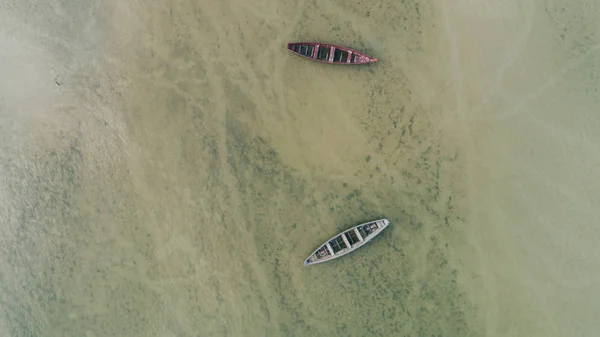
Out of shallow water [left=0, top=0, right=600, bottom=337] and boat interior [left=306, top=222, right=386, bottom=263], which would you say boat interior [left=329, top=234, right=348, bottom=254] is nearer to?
boat interior [left=306, top=222, right=386, bottom=263]

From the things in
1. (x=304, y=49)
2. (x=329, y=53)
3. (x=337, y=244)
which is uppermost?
(x=304, y=49)

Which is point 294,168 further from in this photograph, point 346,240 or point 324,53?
point 324,53

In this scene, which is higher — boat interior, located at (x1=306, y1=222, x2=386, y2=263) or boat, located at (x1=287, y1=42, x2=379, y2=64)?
boat, located at (x1=287, y1=42, x2=379, y2=64)

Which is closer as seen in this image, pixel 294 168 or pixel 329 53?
pixel 329 53

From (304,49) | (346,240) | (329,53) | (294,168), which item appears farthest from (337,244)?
(304,49)

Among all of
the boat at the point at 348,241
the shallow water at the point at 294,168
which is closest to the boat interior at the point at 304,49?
the shallow water at the point at 294,168

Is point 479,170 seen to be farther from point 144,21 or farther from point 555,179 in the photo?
point 144,21

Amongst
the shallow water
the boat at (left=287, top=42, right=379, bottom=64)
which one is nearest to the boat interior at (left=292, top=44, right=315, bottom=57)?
the boat at (left=287, top=42, right=379, bottom=64)

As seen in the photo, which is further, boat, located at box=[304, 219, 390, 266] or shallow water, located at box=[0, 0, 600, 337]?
shallow water, located at box=[0, 0, 600, 337]
